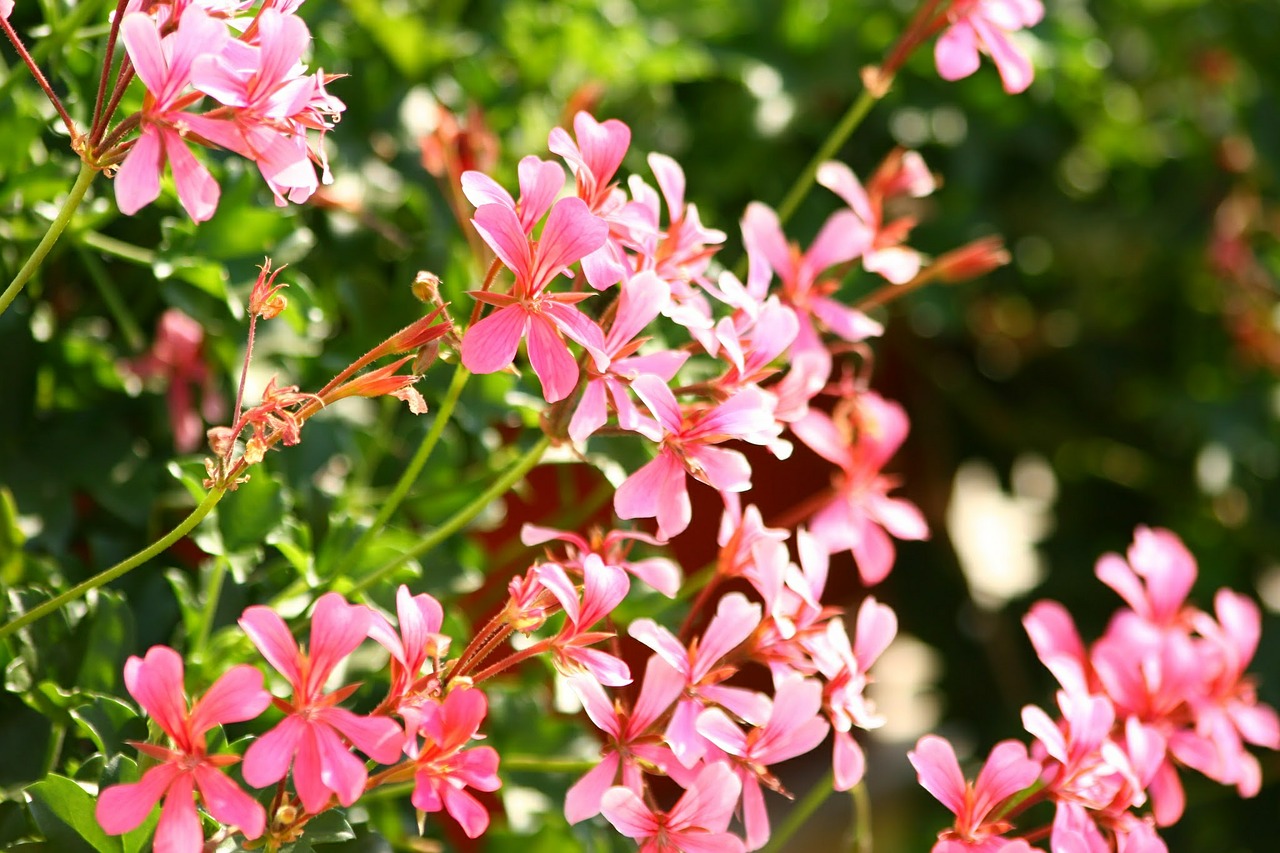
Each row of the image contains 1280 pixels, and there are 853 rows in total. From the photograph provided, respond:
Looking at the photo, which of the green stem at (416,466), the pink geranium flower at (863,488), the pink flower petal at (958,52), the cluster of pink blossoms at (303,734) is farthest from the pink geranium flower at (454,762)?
the pink flower petal at (958,52)

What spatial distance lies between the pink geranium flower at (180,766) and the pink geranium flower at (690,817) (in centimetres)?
12

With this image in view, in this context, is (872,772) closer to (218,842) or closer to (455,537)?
(455,537)

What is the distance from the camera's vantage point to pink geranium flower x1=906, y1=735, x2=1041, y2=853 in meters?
0.46

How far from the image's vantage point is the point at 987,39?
588 millimetres

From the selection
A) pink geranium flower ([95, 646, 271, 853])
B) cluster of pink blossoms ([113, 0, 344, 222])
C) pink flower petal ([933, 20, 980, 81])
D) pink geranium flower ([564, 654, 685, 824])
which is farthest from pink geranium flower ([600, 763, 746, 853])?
pink flower petal ([933, 20, 980, 81])

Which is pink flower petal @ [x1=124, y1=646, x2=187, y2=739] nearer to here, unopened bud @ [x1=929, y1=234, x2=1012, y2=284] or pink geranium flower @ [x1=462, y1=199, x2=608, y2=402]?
pink geranium flower @ [x1=462, y1=199, x2=608, y2=402]

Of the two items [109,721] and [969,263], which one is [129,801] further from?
[969,263]

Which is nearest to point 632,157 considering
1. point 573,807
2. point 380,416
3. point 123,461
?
point 380,416

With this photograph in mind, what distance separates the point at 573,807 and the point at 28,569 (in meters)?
0.28

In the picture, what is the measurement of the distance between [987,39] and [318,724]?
42cm

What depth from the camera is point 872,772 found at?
1092 mm

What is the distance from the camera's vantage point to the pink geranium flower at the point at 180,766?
369 millimetres

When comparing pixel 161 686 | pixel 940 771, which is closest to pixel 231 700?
pixel 161 686

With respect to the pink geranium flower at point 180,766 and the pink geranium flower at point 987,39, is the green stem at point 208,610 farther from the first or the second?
the pink geranium flower at point 987,39
